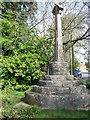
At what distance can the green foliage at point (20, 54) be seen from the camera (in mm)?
6203

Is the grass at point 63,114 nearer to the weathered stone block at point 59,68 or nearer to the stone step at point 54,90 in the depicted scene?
the stone step at point 54,90

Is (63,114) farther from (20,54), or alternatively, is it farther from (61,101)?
(20,54)

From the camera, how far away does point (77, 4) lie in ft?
25.4

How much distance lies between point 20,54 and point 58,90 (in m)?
2.50

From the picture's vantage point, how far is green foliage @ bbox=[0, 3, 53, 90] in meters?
6.20

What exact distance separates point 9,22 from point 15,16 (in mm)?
630

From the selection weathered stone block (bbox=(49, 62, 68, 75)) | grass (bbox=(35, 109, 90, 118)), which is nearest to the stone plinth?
weathered stone block (bbox=(49, 62, 68, 75))

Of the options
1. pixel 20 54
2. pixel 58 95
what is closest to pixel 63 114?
pixel 58 95

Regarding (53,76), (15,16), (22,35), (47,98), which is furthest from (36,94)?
(15,16)

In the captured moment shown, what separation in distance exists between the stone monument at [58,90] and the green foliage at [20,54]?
1.71 metres

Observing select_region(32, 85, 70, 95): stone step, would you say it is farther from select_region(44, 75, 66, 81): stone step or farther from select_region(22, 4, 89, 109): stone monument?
select_region(44, 75, 66, 81): stone step

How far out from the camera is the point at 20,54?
6340mm

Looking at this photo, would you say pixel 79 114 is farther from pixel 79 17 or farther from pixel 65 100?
pixel 79 17

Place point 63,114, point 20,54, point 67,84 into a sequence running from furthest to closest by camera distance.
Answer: point 20,54 → point 67,84 → point 63,114
